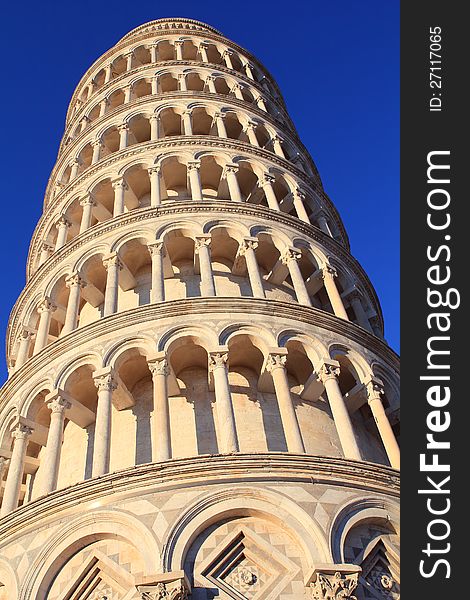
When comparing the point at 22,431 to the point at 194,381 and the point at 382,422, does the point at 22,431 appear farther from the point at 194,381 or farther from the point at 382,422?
the point at 382,422

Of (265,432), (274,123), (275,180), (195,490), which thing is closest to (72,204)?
(275,180)

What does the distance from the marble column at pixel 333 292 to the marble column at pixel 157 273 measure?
Result: 15.3 feet

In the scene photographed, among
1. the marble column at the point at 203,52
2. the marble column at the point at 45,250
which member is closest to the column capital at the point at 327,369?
the marble column at the point at 45,250

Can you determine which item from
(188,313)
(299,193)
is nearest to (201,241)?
(188,313)

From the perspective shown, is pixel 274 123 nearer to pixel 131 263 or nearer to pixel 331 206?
pixel 331 206

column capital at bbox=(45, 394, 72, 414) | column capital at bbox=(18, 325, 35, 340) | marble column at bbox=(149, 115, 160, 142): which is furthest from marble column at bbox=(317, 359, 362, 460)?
marble column at bbox=(149, 115, 160, 142)

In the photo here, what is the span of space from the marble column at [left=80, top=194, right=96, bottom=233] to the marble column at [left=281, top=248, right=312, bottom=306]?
639cm

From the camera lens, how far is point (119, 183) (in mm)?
22906

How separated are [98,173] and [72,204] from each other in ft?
4.49

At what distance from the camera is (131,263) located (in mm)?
20625

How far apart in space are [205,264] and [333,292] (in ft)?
12.2

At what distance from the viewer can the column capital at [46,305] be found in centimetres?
2006

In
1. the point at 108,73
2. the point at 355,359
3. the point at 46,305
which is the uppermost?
the point at 108,73

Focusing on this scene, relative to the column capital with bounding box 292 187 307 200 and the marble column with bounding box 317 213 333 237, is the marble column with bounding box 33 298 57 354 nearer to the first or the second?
the column capital with bounding box 292 187 307 200
